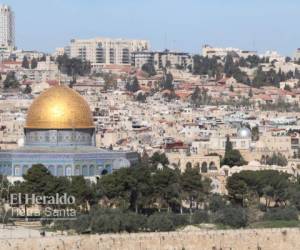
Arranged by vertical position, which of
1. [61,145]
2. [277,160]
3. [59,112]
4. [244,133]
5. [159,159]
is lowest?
[277,160]

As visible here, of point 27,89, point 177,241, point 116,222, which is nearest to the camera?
point 177,241

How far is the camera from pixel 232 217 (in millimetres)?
43000

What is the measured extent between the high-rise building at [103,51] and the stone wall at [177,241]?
130 metres

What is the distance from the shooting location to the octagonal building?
2036 inches

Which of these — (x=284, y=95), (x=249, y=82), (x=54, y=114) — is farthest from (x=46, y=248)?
(x=249, y=82)

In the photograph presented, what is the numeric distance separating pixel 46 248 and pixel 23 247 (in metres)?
0.60

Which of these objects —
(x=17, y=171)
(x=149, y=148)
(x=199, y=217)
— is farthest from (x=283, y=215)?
(x=149, y=148)

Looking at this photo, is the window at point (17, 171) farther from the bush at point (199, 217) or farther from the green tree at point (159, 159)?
the green tree at point (159, 159)

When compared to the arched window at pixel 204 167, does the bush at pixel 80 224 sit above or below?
above

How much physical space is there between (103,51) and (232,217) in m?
131

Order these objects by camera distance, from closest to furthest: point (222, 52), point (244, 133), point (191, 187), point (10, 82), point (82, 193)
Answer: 1. point (82, 193)
2. point (191, 187)
3. point (244, 133)
4. point (10, 82)
5. point (222, 52)

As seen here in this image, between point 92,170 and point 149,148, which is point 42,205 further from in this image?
point 149,148

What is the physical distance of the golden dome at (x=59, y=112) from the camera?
175 ft

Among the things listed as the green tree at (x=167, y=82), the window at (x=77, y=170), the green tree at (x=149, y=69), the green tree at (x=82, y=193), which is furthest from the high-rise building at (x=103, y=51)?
the green tree at (x=82, y=193)
